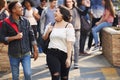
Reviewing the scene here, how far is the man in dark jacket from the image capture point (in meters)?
6.24

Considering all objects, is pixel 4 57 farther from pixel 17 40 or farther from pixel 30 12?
pixel 17 40

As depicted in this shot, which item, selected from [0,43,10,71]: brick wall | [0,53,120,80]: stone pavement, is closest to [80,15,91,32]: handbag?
[0,53,120,80]: stone pavement

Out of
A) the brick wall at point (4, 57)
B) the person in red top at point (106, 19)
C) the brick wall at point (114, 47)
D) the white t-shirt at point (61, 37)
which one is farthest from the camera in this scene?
the person in red top at point (106, 19)

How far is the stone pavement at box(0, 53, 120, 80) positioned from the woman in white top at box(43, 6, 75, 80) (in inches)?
92.7

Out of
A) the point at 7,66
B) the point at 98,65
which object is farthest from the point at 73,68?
the point at 7,66

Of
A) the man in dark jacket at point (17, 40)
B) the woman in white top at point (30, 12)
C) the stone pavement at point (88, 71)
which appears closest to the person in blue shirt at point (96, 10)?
the stone pavement at point (88, 71)

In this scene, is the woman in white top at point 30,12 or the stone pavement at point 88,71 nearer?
the stone pavement at point 88,71

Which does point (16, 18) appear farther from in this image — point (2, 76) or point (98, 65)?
point (98, 65)

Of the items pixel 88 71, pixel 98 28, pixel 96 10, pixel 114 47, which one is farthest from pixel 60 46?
pixel 96 10

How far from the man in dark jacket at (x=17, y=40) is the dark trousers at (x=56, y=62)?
45 centimetres

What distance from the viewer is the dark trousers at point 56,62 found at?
19.5 ft

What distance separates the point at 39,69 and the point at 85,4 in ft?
6.67

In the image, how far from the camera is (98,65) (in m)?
9.69

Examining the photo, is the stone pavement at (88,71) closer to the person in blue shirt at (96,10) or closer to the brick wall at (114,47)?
the brick wall at (114,47)
